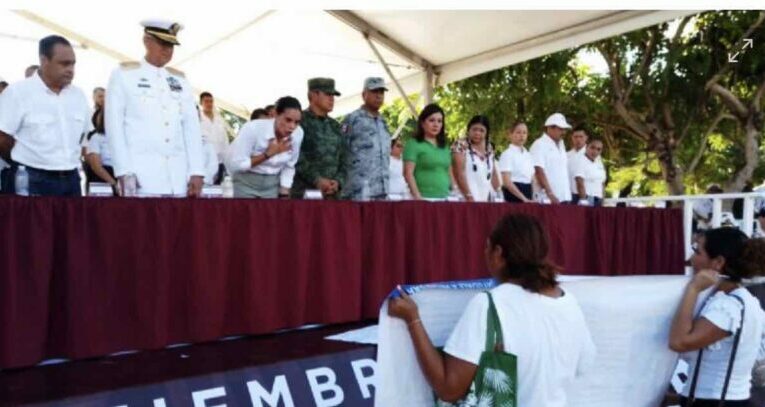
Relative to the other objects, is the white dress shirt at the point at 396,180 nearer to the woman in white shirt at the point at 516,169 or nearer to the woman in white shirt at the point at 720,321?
the woman in white shirt at the point at 516,169

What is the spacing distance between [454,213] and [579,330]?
8.54 ft

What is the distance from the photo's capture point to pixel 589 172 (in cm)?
696

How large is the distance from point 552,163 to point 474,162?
1.07 meters

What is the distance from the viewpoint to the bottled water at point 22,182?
3.02 metres

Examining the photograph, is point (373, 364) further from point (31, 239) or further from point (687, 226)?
point (687, 226)

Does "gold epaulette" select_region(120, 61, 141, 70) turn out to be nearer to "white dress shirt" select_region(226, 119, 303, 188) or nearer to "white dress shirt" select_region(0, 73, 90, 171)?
"white dress shirt" select_region(0, 73, 90, 171)

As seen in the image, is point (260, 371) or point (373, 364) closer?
point (260, 371)

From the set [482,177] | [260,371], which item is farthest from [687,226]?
[260,371]

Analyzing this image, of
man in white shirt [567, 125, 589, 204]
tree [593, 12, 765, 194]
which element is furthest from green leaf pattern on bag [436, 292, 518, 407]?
tree [593, 12, 765, 194]

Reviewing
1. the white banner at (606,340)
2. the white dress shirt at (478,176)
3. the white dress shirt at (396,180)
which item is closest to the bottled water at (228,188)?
the white dress shirt at (478,176)

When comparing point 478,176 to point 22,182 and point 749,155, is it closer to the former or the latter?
point 22,182

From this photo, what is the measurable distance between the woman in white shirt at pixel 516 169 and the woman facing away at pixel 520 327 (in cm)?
420

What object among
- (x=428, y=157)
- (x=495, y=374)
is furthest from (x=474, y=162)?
(x=495, y=374)

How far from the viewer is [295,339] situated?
10.9ft
